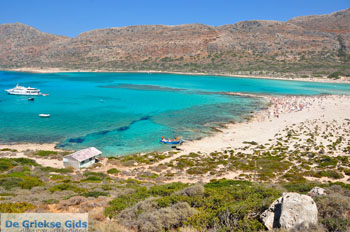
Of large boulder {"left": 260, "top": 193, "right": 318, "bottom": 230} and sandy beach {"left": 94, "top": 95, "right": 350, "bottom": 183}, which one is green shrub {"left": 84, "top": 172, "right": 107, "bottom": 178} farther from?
large boulder {"left": 260, "top": 193, "right": 318, "bottom": 230}

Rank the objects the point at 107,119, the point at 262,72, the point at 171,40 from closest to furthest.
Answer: the point at 107,119, the point at 262,72, the point at 171,40

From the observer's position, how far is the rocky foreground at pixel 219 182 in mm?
7219

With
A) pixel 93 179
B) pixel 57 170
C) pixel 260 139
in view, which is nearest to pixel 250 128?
pixel 260 139

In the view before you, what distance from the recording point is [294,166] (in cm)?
2138

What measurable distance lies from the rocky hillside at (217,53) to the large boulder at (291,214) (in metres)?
133

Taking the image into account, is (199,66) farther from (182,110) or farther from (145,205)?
(145,205)

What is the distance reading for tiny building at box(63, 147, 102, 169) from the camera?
72.9 ft

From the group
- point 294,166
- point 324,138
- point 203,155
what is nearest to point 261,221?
point 294,166

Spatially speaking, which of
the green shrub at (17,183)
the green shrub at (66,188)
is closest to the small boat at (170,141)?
the green shrub at (66,188)

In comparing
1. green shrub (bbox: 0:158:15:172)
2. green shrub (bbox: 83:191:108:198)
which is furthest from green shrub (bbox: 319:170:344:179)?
green shrub (bbox: 0:158:15:172)

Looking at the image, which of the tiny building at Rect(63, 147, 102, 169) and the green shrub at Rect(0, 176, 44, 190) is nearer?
the green shrub at Rect(0, 176, 44, 190)

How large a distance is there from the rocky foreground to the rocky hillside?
10279 centimetres

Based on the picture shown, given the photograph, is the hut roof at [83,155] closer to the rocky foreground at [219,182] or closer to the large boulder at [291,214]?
the rocky foreground at [219,182]

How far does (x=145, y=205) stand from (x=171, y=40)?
7395 inches
